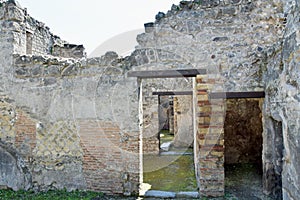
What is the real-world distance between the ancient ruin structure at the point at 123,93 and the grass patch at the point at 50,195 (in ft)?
0.38

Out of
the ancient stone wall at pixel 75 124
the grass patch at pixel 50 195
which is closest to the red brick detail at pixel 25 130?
the ancient stone wall at pixel 75 124

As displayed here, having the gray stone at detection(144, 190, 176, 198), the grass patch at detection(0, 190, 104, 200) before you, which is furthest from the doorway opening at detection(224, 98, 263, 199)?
the grass patch at detection(0, 190, 104, 200)

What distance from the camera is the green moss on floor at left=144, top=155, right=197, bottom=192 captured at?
505 centimetres

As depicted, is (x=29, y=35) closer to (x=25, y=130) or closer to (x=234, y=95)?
(x=25, y=130)

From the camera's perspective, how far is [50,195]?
4402 mm

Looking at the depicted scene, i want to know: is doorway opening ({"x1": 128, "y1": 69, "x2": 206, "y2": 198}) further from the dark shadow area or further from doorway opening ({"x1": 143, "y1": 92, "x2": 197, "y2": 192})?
the dark shadow area

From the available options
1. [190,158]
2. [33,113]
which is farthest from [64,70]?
[190,158]

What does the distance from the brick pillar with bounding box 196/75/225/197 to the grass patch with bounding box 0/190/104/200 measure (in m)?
1.96

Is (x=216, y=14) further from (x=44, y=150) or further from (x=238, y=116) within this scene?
(x=44, y=150)

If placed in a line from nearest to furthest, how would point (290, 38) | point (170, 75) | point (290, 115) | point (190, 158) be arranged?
point (290, 38) < point (290, 115) < point (170, 75) < point (190, 158)

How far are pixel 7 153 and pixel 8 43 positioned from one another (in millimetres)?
2121

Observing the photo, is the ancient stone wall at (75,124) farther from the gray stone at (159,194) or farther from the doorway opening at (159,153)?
the doorway opening at (159,153)

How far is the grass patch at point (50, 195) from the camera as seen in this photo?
169 inches

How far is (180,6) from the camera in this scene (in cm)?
472
